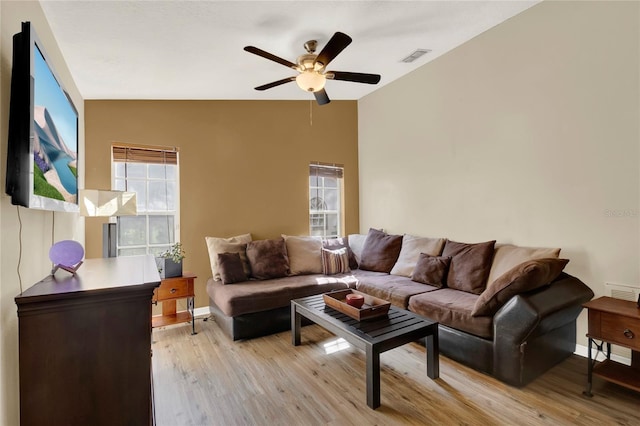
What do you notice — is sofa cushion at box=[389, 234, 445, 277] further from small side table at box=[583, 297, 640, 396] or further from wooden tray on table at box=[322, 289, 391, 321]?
small side table at box=[583, 297, 640, 396]

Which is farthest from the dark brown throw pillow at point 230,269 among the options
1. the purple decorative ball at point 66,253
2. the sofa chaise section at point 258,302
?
the purple decorative ball at point 66,253

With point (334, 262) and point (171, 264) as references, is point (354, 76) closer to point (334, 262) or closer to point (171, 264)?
point (334, 262)

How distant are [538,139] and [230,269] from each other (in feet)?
11.3

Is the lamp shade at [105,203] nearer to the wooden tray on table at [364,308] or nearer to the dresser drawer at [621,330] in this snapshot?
the wooden tray on table at [364,308]

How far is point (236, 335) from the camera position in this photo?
3105 millimetres

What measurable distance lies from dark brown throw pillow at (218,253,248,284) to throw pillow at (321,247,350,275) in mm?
→ 1032

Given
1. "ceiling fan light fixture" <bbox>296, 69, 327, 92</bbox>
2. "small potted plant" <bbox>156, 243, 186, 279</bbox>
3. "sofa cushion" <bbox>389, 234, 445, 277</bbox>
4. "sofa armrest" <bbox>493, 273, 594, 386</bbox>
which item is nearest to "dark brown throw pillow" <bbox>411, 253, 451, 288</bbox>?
"sofa cushion" <bbox>389, 234, 445, 277</bbox>

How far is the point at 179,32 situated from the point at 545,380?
3.78m

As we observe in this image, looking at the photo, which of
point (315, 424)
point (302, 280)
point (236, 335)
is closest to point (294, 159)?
point (302, 280)

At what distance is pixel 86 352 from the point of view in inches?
54.0

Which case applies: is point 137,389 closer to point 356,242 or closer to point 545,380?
point 545,380

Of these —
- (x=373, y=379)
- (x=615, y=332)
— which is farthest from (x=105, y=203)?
(x=615, y=332)

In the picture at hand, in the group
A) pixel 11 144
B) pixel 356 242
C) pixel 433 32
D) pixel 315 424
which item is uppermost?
pixel 433 32

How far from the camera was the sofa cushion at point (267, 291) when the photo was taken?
3107 millimetres
